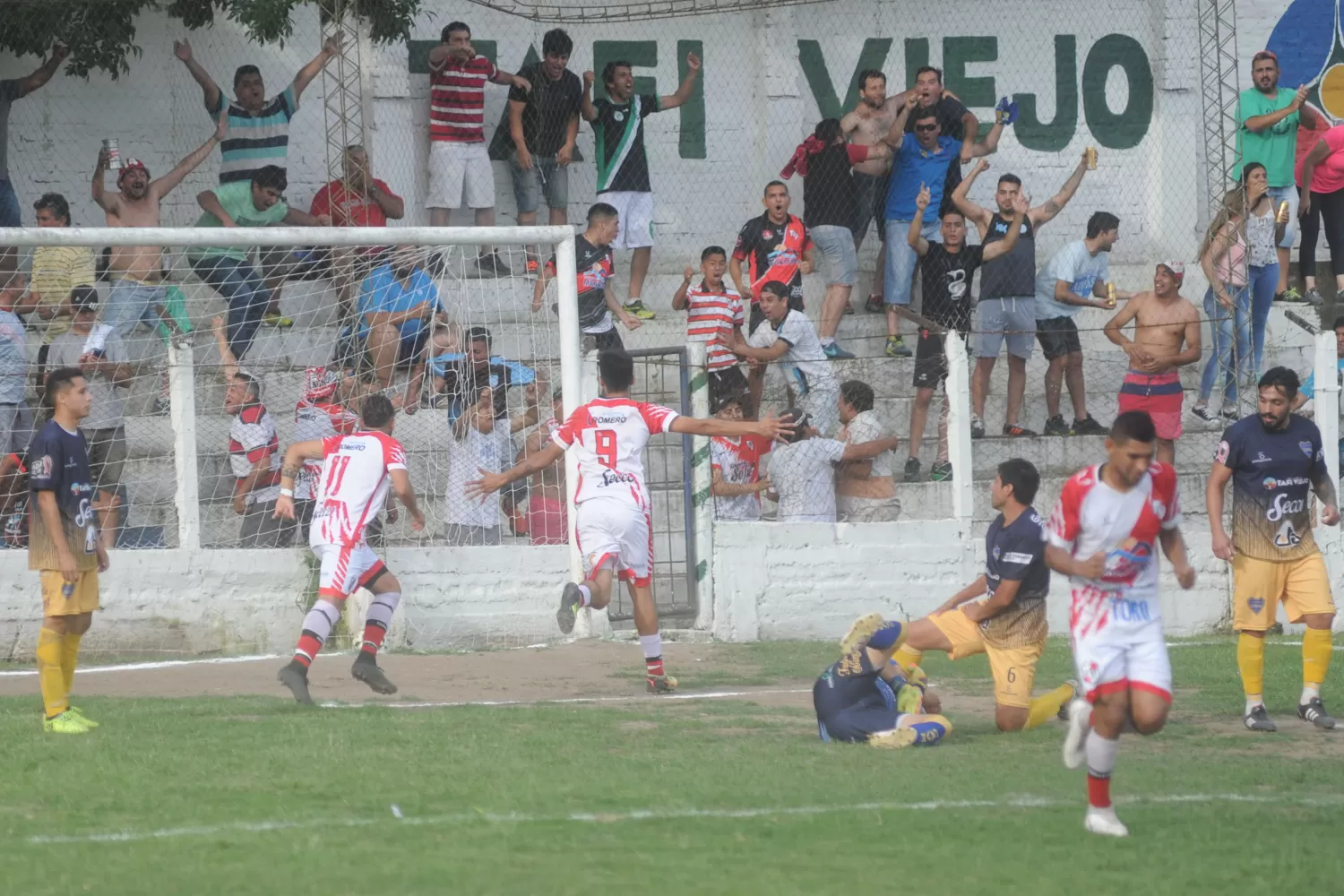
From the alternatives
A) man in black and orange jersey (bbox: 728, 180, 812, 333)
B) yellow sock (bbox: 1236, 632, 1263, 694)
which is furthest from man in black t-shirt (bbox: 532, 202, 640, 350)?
yellow sock (bbox: 1236, 632, 1263, 694)

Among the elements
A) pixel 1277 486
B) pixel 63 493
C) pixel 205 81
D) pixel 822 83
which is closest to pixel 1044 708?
pixel 1277 486

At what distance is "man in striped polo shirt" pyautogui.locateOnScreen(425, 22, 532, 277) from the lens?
16.9m

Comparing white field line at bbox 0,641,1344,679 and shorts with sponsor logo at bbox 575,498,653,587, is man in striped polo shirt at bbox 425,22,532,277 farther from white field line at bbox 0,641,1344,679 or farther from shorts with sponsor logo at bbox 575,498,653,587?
shorts with sponsor logo at bbox 575,498,653,587

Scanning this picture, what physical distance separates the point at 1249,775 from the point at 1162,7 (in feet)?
47.4

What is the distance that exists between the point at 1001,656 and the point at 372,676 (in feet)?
11.9

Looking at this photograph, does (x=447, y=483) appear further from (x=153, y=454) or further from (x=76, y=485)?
(x=76, y=485)

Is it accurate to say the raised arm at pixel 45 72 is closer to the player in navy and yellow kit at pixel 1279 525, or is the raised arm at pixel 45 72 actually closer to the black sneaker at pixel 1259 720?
the player in navy and yellow kit at pixel 1279 525

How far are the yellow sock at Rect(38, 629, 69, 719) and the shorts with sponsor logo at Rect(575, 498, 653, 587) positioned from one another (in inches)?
127

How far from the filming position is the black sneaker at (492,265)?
14.3m

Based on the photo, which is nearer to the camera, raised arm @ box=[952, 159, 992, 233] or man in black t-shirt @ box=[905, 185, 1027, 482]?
man in black t-shirt @ box=[905, 185, 1027, 482]

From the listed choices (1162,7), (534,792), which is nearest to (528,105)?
(1162,7)

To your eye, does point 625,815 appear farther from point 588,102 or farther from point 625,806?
point 588,102

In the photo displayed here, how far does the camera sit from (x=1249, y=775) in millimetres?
7773

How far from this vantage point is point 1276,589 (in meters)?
9.48
